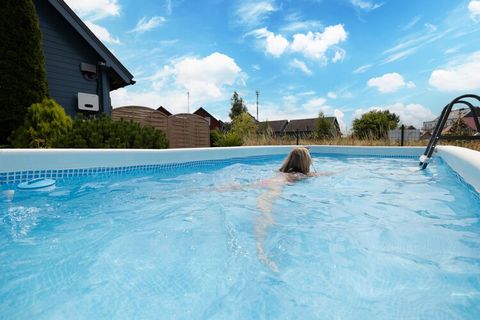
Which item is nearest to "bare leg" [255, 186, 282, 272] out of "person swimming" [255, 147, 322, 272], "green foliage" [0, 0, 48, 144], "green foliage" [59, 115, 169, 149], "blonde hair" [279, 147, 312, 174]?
"person swimming" [255, 147, 322, 272]

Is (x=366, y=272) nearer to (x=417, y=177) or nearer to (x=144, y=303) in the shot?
(x=144, y=303)

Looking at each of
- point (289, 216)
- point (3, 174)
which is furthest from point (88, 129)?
point (289, 216)

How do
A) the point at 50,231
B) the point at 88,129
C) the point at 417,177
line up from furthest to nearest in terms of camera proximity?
the point at 88,129
the point at 417,177
the point at 50,231

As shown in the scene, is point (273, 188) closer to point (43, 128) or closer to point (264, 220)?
point (264, 220)

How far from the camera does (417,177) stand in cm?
519

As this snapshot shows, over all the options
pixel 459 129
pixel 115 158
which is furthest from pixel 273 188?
pixel 459 129

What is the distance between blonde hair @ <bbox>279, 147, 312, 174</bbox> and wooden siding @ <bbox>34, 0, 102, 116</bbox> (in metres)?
7.32

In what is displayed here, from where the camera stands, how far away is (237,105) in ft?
151

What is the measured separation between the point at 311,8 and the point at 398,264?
11.7m

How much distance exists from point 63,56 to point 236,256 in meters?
9.37

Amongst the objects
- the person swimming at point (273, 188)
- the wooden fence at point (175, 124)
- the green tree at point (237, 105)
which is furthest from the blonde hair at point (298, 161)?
the green tree at point (237, 105)

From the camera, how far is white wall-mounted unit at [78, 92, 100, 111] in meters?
8.86

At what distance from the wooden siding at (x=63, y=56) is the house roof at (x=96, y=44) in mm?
297

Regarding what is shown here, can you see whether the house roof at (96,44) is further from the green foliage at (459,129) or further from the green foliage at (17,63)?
the green foliage at (459,129)
